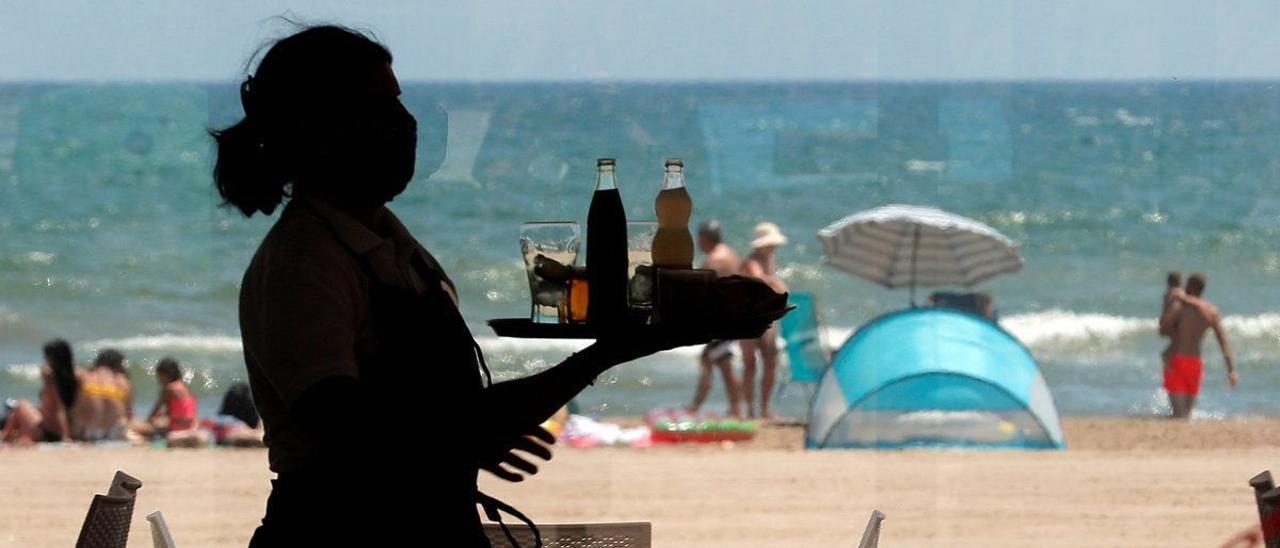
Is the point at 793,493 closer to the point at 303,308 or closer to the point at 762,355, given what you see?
the point at 762,355

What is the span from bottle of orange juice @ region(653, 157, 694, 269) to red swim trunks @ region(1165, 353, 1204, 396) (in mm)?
7677

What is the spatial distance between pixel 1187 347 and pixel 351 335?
27.0 feet

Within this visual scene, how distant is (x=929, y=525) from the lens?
205 inches

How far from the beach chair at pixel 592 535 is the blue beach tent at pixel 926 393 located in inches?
180

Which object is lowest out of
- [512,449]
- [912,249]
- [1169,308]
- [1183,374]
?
[1183,374]

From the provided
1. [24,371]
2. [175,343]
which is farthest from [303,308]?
[175,343]

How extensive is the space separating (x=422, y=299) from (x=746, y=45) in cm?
366

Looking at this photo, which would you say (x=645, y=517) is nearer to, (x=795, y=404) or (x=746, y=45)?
(x=746, y=45)

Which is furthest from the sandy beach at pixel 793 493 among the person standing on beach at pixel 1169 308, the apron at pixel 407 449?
the apron at pixel 407 449

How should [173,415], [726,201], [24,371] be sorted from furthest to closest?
[24,371] < [726,201] < [173,415]

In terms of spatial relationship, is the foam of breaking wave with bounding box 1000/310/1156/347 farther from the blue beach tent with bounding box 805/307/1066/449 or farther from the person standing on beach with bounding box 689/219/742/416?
the blue beach tent with bounding box 805/307/1066/449

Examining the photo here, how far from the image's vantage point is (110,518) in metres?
1.72

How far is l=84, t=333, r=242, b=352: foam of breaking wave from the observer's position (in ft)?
30.5

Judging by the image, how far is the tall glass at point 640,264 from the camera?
143cm
